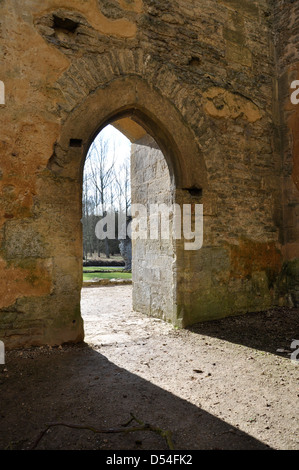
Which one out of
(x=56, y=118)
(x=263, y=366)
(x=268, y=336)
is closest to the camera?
(x=263, y=366)

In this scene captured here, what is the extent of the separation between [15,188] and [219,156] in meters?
2.96

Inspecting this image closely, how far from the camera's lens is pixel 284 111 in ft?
19.2

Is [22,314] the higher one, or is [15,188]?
[15,188]

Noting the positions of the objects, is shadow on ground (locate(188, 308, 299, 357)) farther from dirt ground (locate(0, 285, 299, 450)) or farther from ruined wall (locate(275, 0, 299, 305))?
ruined wall (locate(275, 0, 299, 305))

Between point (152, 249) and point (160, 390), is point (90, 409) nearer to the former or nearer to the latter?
point (160, 390)

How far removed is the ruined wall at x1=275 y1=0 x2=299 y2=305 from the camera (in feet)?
18.5

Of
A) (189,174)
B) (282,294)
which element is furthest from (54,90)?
(282,294)

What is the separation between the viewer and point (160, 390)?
2.66 metres

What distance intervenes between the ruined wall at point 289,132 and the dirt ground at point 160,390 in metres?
1.52

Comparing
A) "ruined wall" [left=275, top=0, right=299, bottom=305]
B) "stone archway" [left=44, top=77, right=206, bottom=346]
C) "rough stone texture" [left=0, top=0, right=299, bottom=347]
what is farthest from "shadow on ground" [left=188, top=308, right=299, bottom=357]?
"ruined wall" [left=275, top=0, right=299, bottom=305]

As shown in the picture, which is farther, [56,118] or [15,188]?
[56,118]

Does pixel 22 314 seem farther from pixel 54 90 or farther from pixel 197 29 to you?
pixel 197 29

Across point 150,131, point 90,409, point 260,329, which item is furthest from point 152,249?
point 90,409

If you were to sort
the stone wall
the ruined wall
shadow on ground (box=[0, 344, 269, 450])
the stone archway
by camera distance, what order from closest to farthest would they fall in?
shadow on ground (box=[0, 344, 269, 450]), the stone archway, the stone wall, the ruined wall
